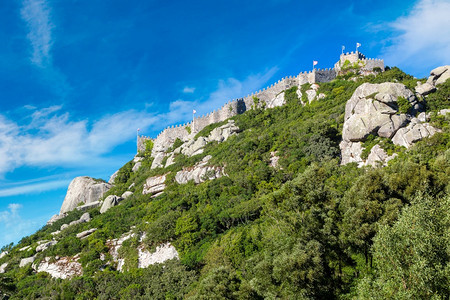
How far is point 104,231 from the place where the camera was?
4966cm

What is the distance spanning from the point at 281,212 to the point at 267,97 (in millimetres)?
49106

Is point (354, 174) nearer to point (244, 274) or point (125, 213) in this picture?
point (244, 274)

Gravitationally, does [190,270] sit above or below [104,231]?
below

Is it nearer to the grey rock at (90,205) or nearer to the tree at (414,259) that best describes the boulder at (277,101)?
the grey rock at (90,205)

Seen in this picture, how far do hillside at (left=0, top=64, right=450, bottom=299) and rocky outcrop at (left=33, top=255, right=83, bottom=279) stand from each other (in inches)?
7.5

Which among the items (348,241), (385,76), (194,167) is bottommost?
(348,241)

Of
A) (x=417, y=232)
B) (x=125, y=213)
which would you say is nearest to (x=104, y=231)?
(x=125, y=213)

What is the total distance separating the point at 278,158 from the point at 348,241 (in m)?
26.1

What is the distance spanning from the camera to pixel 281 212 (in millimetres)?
26469

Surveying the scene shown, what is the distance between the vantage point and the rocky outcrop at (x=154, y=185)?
5966 centimetres

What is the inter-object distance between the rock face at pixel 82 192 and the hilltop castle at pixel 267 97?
577 inches

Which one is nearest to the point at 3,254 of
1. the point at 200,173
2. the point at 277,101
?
the point at 200,173

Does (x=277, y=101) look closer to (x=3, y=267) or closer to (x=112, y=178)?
(x=112, y=178)

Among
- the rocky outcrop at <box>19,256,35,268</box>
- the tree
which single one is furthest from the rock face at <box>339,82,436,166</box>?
the rocky outcrop at <box>19,256,35,268</box>
